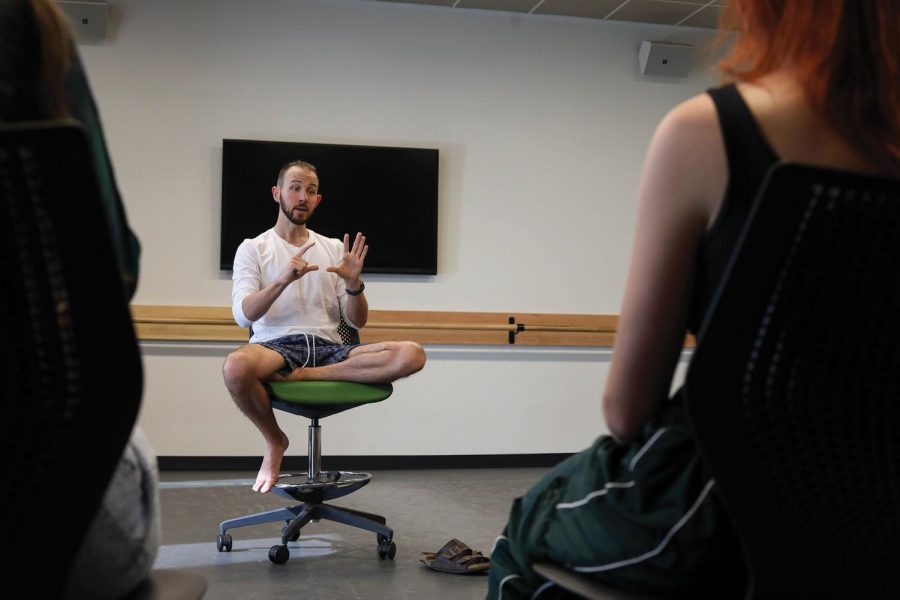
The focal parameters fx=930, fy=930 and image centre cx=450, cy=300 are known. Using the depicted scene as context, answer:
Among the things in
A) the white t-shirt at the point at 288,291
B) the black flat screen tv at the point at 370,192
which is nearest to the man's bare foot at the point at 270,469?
the white t-shirt at the point at 288,291

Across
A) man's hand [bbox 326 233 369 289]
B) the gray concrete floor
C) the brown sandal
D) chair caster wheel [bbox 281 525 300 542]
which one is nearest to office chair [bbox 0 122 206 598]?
the gray concrete floor

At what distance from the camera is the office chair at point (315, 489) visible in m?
3.33

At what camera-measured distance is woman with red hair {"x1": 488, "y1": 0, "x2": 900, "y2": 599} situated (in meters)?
0.92

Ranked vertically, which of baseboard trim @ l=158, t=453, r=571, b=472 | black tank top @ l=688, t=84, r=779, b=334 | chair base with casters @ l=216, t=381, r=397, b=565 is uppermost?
black tank top @ l=688, t=84, r=779, b=334

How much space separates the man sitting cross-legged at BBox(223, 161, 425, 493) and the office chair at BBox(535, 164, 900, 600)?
102 inches

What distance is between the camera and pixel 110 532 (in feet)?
2.83

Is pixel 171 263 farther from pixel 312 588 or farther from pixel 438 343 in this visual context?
pixel 312 588

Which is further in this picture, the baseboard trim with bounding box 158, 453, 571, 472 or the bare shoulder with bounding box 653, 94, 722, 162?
the baseboard trim with bounding box 158, 453, 571, 472

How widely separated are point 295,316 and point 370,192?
1890 millimetres

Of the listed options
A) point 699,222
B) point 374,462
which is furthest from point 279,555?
point 699,222

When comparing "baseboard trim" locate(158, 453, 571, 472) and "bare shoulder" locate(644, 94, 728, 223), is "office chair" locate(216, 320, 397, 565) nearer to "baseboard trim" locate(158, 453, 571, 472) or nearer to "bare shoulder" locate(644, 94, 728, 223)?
"baseboard trim" locate(158, 453, 571, 472)

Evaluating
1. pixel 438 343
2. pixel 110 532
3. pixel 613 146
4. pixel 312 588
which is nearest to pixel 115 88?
pixel 438 343

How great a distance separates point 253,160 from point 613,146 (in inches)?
86.8

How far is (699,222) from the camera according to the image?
947mm
